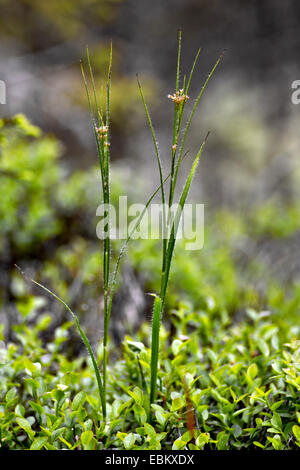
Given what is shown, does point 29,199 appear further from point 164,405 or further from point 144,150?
point 144,150

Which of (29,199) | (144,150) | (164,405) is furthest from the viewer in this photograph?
(144,150)

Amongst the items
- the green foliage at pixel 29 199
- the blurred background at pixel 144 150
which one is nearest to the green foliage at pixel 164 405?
the blurred background at pixel 144 150

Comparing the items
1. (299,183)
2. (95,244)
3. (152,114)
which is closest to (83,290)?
(95,244)

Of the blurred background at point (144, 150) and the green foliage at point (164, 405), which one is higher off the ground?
the blurred background at point (144, 150)

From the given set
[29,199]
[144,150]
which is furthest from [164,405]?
[144,150]

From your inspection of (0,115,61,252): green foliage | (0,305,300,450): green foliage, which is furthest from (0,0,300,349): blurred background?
(0,305,300,450): green foliage

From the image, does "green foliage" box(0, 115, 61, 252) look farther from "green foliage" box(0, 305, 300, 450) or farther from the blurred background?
"green foliage" box(0, 305, 300, 450)

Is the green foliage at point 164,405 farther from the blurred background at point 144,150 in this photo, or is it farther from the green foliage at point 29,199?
the green foliage at point 29,199

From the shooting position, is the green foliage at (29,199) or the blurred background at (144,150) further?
the green foliage at (29,199)
